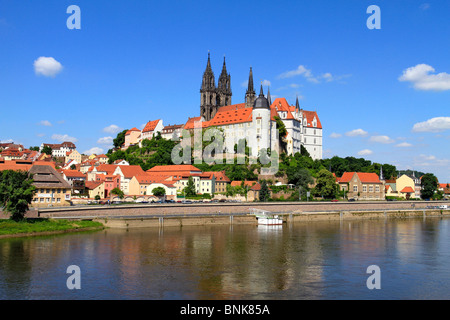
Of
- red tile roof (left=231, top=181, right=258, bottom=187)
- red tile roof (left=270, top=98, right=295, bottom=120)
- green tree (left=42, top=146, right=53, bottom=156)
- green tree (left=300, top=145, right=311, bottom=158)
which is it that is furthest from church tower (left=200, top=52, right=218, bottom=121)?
green tree (left=42, top=146, right=53, bottom=156)

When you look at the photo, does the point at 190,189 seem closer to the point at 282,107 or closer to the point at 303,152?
the point at 282,107

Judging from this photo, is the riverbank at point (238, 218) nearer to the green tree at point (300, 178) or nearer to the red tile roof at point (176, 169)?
the green tree at point (300, 178)

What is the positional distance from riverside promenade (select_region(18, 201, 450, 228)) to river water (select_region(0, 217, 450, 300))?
3314 mm

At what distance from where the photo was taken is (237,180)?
78438mm

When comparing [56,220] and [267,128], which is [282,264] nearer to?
[56,220]

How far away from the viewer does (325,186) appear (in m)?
74.4

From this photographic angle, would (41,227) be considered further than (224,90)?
No

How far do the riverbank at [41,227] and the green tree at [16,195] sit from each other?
1.08 metres

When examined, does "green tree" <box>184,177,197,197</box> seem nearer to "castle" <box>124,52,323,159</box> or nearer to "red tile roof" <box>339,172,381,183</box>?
"castle" <box>124,52,323,159</box>

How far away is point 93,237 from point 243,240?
1419 cm

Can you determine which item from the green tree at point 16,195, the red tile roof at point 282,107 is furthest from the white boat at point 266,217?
the red tile roof at point 282,107

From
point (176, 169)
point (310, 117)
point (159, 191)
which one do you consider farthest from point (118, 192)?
point (310, 117)

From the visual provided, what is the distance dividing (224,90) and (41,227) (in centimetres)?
8368
